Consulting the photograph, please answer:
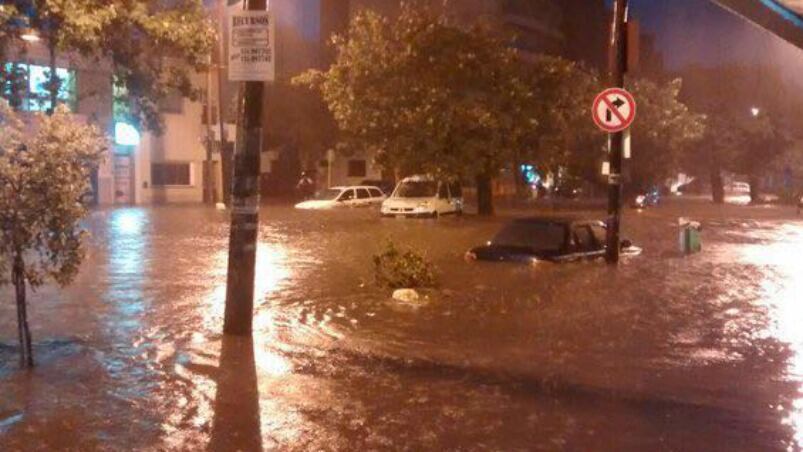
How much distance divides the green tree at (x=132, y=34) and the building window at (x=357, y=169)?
3734 cm

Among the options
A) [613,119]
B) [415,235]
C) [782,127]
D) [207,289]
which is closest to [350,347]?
[207,289]

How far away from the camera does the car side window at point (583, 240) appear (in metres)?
17.8

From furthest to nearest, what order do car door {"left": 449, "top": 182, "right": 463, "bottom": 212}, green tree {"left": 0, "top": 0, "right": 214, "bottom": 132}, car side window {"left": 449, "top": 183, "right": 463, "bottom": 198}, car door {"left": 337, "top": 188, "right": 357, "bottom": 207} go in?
1. car door {"left": 337, "top": 188, "right": 357, "bottom": 207}
2. car side window {"left": 449, "top": 183, "right": 463, "bottom": 198}
3. car door {"left": 449, "top": 182, "right": 463, "bottom": 212}
4. green tree {"left": 0, "top": 0, "right": 214, "bottom": 132}

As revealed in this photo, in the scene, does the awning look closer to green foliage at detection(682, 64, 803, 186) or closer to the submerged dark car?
the submerged dark car

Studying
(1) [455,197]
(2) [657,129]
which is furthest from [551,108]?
(2) [657,129]

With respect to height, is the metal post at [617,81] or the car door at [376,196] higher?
the metal post at [617,81]

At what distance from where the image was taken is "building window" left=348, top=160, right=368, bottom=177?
194ft

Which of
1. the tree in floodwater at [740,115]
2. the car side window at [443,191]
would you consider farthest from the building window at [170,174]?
the tree in floodwater at [740,115]

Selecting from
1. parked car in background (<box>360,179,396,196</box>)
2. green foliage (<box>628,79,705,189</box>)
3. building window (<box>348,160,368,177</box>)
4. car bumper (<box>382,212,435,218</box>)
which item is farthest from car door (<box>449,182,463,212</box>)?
building window (<box>348,160,368,177</box>)

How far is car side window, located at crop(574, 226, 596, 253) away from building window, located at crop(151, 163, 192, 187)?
1349 inches

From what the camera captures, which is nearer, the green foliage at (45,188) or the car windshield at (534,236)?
the green foliage at (45,188)

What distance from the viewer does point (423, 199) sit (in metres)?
34.1

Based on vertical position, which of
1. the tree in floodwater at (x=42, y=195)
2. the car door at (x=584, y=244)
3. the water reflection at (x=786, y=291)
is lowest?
the water reflection at (x=786, y=291)

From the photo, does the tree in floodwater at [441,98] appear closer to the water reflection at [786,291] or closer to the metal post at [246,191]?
the water reflection at [786,291]
